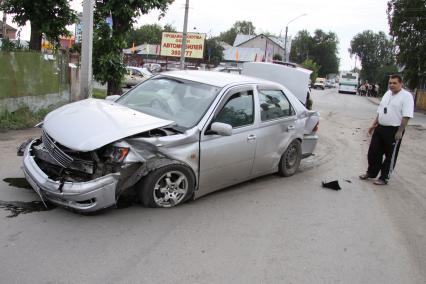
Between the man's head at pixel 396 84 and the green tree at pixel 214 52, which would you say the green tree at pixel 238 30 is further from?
the man's head at pixel 396 84

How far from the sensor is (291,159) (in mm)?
7238

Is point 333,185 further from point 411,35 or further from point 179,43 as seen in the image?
point 179,43

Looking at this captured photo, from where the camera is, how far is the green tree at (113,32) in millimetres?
12758

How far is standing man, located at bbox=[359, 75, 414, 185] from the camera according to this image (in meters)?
6.88

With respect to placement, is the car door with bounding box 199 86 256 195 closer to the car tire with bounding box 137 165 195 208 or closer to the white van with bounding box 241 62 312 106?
→ the car tire with bounding box 137 165 195 208

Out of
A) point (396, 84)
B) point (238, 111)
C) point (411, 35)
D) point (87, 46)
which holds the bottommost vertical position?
point (238, 111)

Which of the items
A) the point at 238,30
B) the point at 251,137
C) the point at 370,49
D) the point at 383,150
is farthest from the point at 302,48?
the point at 251,137

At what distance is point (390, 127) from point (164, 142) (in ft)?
12.8

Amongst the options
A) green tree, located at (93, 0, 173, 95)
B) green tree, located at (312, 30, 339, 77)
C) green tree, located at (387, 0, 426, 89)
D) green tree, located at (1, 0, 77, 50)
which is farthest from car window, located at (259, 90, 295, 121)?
green tree, located at (312, 30, 339, 77)

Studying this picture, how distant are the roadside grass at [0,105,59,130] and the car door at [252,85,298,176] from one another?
5810 mm

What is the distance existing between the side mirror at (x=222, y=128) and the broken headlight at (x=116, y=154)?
3.68 feet

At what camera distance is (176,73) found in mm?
6566

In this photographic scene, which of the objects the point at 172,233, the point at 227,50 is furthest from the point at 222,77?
the point at 227,50

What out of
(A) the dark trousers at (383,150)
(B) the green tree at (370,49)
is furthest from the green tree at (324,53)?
(A) the dark trousers at (383,150)
